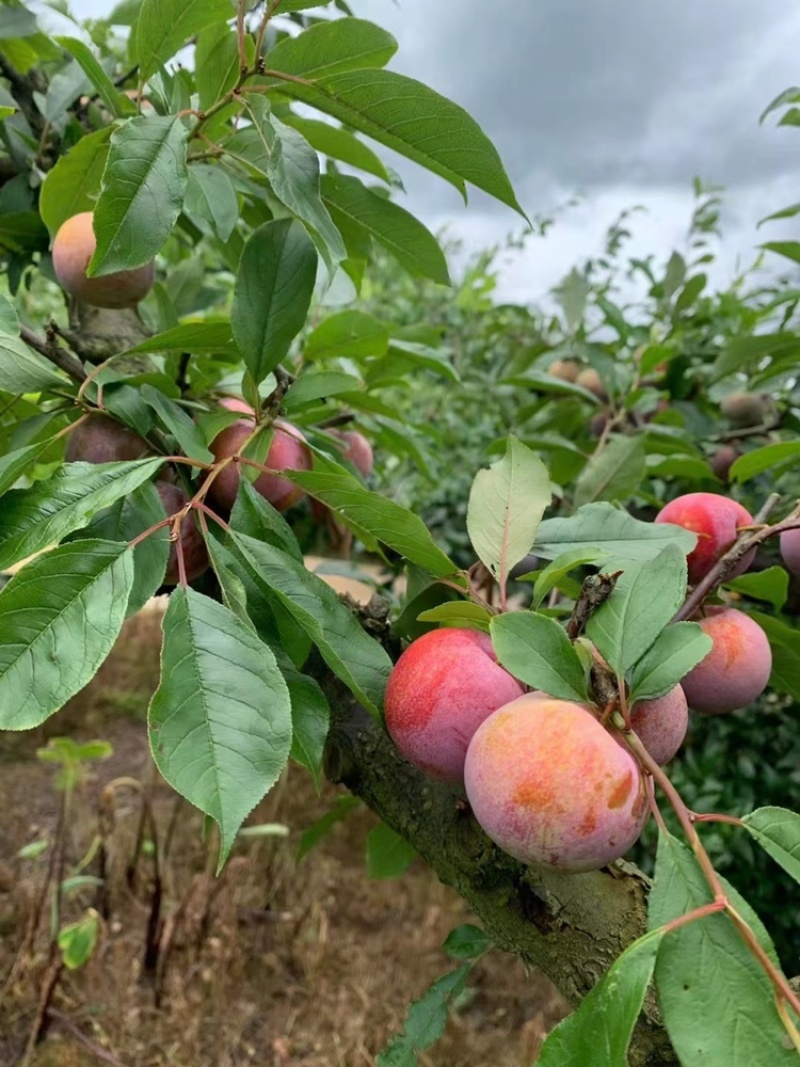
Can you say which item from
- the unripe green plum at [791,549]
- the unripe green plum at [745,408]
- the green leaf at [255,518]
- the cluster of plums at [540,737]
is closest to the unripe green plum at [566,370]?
the unripe green plum at [745,408]

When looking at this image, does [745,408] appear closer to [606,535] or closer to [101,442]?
[606,535]

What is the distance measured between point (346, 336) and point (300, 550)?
0.17m

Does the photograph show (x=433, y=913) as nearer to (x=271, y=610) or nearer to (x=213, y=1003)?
(x=213, y=1003)

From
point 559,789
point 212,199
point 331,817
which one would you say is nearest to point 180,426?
point 212,199

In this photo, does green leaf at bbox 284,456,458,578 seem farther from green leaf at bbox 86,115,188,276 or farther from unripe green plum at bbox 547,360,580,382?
unripe green plum at bbox 547,360,580,382

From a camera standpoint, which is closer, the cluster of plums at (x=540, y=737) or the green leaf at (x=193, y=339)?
the cluster of plums at (x=540, y=737)

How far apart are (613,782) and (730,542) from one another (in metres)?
0.25

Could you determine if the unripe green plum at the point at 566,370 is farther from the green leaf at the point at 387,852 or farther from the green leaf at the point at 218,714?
the green leaf at the point at 218,714

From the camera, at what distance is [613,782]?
1.02ft

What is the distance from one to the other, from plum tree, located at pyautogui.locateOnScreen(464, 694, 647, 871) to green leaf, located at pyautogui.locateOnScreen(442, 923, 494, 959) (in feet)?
0.87

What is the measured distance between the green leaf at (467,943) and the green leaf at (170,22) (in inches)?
22.2

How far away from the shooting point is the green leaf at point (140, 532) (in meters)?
0.38

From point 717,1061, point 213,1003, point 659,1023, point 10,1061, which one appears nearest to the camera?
point 717,1061

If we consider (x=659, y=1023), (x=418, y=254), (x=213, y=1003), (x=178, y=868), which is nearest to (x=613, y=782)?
(x=659, y=1023)
